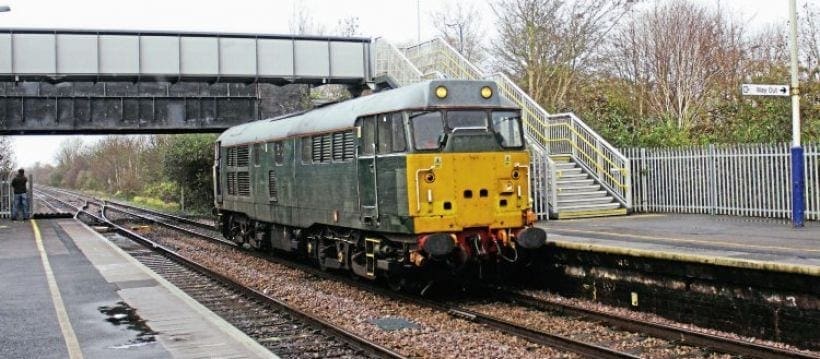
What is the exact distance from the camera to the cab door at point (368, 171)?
37.9 ft

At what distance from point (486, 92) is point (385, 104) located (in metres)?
1.46

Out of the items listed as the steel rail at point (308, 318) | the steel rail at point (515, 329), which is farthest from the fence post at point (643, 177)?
the steel rail at point (308, 318)

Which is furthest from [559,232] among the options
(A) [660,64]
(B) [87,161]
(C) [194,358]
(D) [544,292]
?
(B) [87,161]

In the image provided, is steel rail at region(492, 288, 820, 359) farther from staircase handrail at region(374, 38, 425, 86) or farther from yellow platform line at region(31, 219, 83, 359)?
staircase handrail at region(374, 38, 425, 86)

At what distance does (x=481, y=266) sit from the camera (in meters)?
12.2

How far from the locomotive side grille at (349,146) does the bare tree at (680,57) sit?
20.4 m

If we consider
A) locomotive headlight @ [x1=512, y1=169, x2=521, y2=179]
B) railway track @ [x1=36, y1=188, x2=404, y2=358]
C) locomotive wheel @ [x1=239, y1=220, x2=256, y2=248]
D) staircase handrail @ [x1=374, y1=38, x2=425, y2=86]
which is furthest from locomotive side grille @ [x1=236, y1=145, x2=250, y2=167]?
locomotive headlight @ [x1=512, y1=169, x2=521, y2=179]

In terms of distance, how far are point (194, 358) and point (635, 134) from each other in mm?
17677

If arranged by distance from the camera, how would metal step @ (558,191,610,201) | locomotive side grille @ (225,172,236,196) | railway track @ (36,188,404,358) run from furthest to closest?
1. metal step @ (558,191,610,201)
2. locomotive side grille @ (225,172,236,196)
3. railway track @ (36,188,404,358)

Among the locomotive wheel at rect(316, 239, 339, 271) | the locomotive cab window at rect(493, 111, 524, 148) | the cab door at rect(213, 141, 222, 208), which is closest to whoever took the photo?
the locomotive cab window at rect(493, 111, 524, 148)

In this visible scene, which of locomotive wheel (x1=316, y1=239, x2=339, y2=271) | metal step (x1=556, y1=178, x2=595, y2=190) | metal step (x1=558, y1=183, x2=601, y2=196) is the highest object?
metal step (x1=556, y1=178, x2=595, y2=190)

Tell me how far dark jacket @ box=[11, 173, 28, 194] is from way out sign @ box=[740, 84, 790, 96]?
24926 millimetres

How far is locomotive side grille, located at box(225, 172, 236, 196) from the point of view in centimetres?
1909

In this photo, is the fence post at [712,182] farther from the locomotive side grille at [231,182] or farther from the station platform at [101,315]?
the station platform at [101,315]
